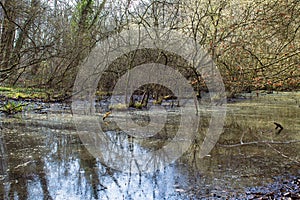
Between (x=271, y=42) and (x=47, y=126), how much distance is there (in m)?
4.79

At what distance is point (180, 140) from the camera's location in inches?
225

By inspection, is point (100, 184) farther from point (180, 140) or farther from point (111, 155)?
point (180, 140)

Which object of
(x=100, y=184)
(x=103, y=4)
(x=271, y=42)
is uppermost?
Result: (x=103, y=4)

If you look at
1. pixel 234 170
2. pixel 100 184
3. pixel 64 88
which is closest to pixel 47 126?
pixel 64 88

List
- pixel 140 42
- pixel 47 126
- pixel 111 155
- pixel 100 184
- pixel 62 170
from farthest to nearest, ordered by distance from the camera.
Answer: pixel 140 42, pixel 47 126, pixel 111 155, pixel 62 170, pixel 100 184

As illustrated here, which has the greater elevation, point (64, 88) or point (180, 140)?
point (64, 88)

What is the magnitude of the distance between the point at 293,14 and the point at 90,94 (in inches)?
311

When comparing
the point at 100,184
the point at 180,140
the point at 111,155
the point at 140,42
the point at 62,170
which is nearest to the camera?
the point at 100,184

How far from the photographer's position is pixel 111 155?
184 inches

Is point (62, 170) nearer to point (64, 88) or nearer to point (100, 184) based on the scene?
point (100, 184)

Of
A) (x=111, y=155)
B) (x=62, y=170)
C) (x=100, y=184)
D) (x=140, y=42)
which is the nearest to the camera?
(x=100, y=184)

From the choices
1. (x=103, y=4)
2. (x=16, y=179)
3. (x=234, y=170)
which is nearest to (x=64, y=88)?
(x=103, y=4)

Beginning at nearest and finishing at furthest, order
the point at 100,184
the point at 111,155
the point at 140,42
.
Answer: the point at 100,184, the point at 111,155, the point at 140,42

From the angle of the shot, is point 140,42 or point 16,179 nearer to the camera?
point 16,179
